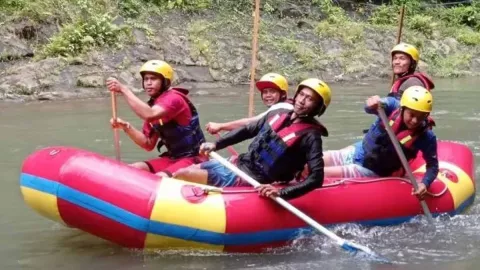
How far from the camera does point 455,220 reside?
5691 millimetres

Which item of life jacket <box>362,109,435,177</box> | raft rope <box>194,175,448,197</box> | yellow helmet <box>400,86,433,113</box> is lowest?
raft rope <box>194,175,448,197</box>

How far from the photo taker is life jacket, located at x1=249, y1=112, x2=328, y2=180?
4812 mm

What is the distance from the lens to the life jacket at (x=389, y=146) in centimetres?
535

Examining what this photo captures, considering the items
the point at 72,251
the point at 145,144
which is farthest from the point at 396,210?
the point at 72,251

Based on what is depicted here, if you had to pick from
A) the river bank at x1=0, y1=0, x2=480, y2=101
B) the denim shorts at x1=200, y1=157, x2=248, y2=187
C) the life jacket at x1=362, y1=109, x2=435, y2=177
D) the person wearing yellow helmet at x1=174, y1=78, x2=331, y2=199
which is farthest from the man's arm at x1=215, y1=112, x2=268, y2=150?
the river bank at x1=0, y1=0, x2=480, y2=101

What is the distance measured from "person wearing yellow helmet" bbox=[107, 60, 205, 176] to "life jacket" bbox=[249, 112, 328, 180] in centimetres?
60

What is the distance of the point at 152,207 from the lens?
15.0 feet

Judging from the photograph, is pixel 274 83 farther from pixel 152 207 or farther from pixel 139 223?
pixel 139 223

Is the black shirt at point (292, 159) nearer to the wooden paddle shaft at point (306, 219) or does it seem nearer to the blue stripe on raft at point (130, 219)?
the wooden paddle shaft at point (306, 219)

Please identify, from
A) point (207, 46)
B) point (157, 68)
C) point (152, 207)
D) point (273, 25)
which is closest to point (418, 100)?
point (157, 68)

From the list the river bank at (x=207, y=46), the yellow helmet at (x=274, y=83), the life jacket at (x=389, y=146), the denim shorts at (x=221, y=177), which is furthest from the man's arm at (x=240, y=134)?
the river bank at (x=207, y=46)

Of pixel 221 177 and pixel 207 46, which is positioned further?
pixel 207 46

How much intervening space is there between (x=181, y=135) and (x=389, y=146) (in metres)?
1.65

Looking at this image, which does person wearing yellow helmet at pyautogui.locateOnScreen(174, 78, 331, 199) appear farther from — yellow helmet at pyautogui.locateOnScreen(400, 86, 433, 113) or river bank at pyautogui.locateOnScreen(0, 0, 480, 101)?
river bank at pyautogui.locateOnScreen(0, 0, 480, 101)
